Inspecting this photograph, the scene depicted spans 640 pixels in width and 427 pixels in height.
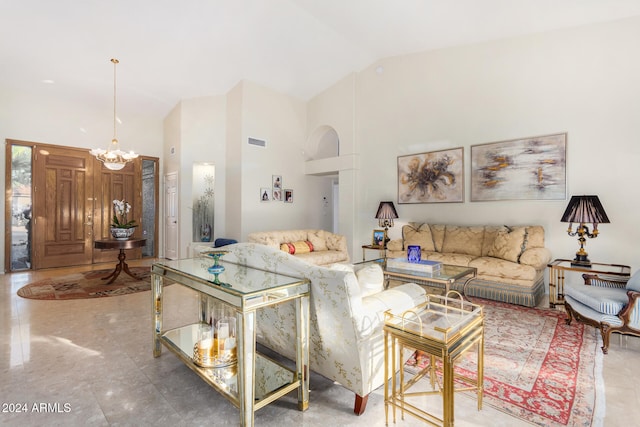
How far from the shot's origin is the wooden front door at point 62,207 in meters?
6.04

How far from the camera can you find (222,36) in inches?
195

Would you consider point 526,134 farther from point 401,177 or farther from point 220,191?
point 220,191

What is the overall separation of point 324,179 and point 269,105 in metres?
2.32

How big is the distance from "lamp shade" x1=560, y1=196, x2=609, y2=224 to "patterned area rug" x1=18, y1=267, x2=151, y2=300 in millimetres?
5743

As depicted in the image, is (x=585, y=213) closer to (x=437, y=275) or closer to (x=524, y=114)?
(x=524, y=114)

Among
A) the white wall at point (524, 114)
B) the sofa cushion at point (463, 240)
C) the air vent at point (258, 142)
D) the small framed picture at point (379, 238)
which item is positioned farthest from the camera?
the air vent at point (258, 142)

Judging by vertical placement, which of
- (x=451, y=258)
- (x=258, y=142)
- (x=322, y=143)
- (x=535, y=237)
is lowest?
(x=451, y=258)

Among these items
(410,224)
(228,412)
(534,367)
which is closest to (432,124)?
(410,224)

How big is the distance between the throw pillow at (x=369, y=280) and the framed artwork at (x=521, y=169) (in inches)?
155

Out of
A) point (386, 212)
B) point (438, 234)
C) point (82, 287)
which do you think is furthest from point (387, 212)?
point (82, 287)

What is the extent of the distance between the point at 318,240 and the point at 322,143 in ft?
9.95

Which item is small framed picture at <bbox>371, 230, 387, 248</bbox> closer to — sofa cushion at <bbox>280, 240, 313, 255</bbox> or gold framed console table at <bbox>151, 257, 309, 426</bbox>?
sofa cushion at <bbox>280, 240, 313, 255</bbox>

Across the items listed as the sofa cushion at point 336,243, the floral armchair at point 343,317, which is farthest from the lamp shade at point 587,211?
the sofa cushion at point 336,243

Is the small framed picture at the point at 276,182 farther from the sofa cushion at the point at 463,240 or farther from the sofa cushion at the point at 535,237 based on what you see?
the sofa cushion at the point at 535,237
